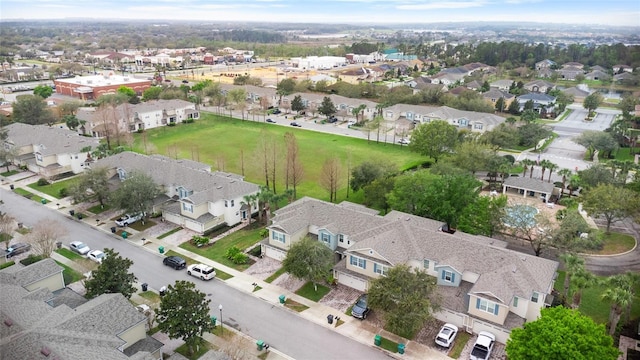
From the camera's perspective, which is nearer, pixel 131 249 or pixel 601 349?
pixel 601 349

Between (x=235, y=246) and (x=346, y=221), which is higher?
(x=346, y=221)

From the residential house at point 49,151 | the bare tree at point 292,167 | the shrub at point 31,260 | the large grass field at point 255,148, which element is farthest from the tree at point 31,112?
the bare tree at point 292,167

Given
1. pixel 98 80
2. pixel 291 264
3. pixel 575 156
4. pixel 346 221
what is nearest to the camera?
pixel 291 264

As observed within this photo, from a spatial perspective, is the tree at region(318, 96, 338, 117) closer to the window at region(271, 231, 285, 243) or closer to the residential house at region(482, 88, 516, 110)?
the residential house at region(482, 88, 516, 110)

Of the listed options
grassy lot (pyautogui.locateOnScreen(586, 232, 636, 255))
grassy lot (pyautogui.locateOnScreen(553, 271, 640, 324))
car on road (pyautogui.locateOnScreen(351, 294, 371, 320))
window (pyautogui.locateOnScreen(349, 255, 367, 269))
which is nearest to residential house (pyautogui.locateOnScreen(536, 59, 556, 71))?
grassy lot (pyautogui.locateOnScreen(586, 232, 636, 255))

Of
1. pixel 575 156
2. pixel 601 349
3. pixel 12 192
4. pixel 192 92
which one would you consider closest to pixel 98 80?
pixel 192 92

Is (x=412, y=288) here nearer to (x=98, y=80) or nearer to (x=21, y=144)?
(x=21, y=144)

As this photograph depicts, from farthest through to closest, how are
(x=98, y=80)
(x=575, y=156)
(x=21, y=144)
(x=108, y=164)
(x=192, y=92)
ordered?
(x=98, y=80), (x=192, y=92), (x=575, y=156), (x=21, y=144), (x=108, y=164)
